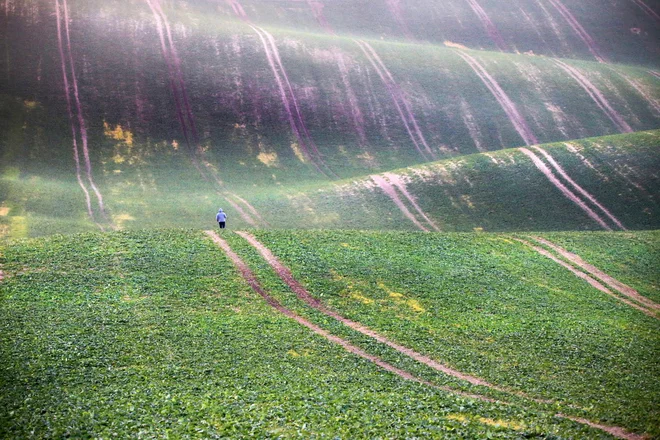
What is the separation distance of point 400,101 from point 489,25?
2630 centimetres

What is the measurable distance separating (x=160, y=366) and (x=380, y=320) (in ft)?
29.8

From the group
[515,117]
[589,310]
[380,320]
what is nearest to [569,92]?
[515,117]

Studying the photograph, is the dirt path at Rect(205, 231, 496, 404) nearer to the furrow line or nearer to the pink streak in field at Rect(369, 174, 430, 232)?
the furrow line

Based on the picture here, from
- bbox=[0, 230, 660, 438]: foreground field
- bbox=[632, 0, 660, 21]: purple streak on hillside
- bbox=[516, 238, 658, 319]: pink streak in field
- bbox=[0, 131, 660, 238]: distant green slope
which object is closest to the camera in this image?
bbox=[0, 230, 660, 438]: foreground field

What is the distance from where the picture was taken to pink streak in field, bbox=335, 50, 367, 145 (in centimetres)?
5759

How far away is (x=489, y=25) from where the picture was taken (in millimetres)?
80000

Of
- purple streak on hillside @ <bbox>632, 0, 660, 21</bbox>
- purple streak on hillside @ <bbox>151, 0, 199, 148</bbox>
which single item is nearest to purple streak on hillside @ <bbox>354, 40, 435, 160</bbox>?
purple streak on hillside @ <bbox>151, 0, 199, 148</bbox>

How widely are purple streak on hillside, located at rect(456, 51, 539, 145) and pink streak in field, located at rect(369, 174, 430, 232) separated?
18757 mm

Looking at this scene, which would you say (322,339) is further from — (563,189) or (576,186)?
(576,186)

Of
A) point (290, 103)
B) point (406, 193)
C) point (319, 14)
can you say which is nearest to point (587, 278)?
point (406, 193)

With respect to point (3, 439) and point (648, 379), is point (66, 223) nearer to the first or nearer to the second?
point (3, 439)

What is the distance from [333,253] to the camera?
31.4 m

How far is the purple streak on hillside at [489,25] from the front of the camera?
77.6 meters

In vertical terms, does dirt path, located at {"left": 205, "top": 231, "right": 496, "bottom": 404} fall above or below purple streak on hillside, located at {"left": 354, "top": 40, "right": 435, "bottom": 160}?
below
